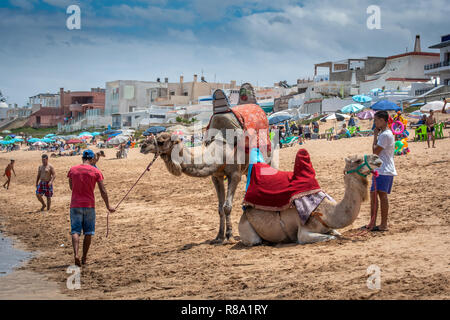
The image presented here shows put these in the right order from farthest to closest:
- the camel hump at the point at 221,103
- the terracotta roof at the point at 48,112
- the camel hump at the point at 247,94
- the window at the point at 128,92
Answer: the terracotta roof at the point at 48,112, the window at the point at 128,92, the camel hump at the point at 247,94, the camel hump at the point at 221,103

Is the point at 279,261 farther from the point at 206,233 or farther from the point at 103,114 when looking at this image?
the point at 103,114

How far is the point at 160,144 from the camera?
339 inches

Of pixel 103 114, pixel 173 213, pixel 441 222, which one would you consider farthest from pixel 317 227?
pixel 103 114

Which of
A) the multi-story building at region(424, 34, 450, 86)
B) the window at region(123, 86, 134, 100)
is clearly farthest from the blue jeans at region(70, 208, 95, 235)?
the window at region(123, 86, 134, 100)

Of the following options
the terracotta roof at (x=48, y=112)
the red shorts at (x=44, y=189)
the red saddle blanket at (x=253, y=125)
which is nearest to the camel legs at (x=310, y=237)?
the red saddle blanket at (x=253, y=125)

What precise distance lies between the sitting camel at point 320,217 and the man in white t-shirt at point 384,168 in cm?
75

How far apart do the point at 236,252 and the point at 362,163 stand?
2.48m

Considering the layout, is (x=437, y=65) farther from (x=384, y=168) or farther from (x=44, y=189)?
(x=384, y=168)

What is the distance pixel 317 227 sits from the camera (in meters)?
7.77

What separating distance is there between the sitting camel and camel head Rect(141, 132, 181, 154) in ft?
5.66

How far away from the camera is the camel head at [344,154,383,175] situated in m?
7.44

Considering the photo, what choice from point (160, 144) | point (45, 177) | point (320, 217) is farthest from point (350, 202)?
point (45, 177)

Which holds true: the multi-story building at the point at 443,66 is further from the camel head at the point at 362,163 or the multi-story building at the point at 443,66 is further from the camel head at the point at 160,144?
the camel head at the point at 160,144

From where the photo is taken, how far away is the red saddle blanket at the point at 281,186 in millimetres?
7887
